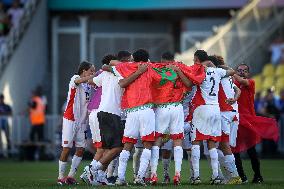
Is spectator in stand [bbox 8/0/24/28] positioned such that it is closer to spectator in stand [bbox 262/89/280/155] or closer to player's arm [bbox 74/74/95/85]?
spectator in stand [bbox 262/89/280/155]

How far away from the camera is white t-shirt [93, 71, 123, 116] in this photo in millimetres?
21375

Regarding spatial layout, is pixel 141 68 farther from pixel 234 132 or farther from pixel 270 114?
pixel 270 114

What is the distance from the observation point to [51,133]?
38.2 m

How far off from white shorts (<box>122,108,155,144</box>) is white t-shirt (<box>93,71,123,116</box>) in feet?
1.65

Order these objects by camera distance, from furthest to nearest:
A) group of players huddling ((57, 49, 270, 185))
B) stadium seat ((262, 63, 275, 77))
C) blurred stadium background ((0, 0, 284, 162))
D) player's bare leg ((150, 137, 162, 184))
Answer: stadium seat ((262, 63, 275, 77)) < blurred stadium background ((0, 0, 284, 162)) < player's bare leg ((150, 137, 162, 184)) < group of players huddling ((57, 49, 270, 185))

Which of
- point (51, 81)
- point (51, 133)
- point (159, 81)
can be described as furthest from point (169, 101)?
point (51, 81)

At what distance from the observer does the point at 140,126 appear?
826 inches

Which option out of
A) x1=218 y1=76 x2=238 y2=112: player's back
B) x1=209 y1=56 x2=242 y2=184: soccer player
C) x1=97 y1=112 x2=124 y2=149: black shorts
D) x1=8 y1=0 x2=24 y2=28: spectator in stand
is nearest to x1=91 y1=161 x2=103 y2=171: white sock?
x1=97 y1=112 x2=124 y2=149: black shorts

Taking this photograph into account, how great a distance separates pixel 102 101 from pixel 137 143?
1.43 meters

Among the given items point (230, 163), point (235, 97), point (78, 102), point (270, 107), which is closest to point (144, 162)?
point (230, 163)

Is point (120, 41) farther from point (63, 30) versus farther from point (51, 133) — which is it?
point (51, 133)

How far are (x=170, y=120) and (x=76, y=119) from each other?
2.28m

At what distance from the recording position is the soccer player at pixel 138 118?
20922 millimetres

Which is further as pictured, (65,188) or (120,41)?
(120,41)
